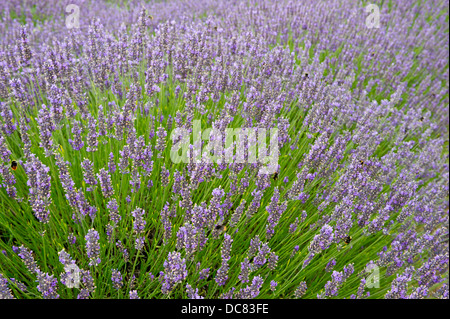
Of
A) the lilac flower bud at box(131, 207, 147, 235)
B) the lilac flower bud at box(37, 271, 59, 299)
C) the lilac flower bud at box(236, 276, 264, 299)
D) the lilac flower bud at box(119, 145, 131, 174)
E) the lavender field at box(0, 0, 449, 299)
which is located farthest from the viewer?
the lilac flower bud at box(119, 145, 131, 174)

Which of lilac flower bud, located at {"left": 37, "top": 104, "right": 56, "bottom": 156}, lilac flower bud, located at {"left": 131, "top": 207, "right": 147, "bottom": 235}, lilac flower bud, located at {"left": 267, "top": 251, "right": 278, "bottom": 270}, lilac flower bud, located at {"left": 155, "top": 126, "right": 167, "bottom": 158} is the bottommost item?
lilac flower bud, located at {"left": 267, "top": 251, "right": 278, "bottom": 270}

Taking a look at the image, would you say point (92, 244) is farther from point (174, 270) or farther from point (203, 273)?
point (203, 273)

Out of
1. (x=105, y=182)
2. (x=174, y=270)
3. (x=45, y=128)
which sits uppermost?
(x=45, y=128)

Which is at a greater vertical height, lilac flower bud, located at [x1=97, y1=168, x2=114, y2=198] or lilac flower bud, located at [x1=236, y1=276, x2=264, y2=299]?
lilac flower bud, located at [x1=97, y1=168, x2=114, y2=198]

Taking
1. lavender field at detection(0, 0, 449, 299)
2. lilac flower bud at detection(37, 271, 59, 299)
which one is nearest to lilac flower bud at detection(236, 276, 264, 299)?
lavender field at detection(0, 0, 449, 299)

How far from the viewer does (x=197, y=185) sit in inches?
71.5

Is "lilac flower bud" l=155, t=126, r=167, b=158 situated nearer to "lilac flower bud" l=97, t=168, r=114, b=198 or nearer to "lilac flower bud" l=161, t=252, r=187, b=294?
"lilac flower bud" l=97, t=168, r=114, b=198

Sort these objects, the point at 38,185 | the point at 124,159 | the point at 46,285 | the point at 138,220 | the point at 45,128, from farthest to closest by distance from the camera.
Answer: the point at 124,159
the point at 45,128
the point at 138,220
the point at 38,185
the point at 46,285

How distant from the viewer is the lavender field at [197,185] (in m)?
1.65

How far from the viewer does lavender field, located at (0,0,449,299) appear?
64.9 inches

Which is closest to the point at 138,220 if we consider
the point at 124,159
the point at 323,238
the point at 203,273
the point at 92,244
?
the point at 92,244

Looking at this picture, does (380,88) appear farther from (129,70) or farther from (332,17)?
(129,70)

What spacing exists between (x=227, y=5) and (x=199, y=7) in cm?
50

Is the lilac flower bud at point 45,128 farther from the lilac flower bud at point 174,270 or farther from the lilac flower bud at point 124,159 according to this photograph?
the lilac flower bud at point 174,270
